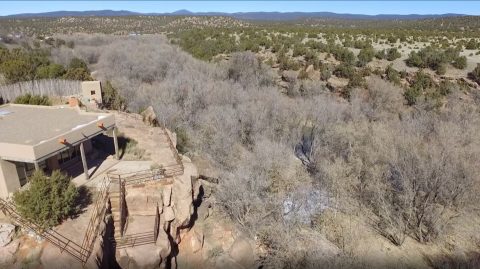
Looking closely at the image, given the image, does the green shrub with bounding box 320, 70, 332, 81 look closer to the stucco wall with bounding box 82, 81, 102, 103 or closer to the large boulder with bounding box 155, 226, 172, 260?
the stucco wall with bounding box 82, 81, 102, 103

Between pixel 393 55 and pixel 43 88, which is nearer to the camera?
pixel 43 88

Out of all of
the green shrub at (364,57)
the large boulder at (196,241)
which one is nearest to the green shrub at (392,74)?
the green shrub at (364,57)

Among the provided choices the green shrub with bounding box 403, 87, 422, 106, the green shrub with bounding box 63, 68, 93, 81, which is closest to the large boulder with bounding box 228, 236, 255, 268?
the green shrub with bounding box 403, 87, 422, 106

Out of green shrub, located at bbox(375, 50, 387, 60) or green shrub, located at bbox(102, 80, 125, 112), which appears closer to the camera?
green shrub, located at bbox(102, 80, 125, 112)

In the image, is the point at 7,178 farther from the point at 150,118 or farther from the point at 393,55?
the point at 393,55

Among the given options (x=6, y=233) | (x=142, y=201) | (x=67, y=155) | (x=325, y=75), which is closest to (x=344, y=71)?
(x=325, y=75)

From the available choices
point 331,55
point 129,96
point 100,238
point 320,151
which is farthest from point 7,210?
point 331,55

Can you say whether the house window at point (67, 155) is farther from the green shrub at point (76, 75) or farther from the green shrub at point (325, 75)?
the green shrub at point (325, 75)
